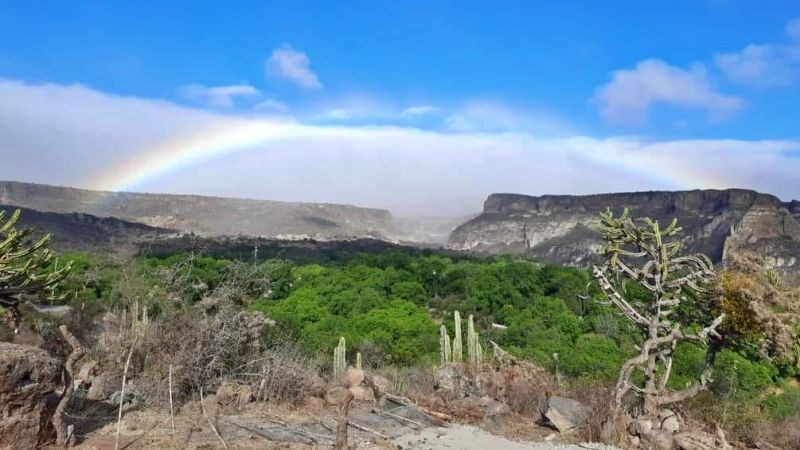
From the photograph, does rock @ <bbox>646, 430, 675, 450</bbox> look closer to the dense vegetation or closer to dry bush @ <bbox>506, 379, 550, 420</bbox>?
the dense vegetation

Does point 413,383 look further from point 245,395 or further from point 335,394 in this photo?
point 245,395

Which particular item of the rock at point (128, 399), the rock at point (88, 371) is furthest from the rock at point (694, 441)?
the rock at point (88, 371)

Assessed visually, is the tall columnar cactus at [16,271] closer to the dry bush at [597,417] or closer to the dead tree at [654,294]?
the dead tree at [654,294]

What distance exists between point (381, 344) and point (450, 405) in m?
20.5

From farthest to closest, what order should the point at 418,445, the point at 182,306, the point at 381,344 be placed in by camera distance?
1. the point at 381,344
2. the point at 182,306
3. the point at 418,445

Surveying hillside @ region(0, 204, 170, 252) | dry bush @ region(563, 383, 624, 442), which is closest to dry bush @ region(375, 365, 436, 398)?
dry bush @ region(563, 383, 624, 442)

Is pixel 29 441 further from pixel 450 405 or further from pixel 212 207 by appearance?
pixel 212 207

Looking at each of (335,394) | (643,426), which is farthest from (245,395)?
(643,426)

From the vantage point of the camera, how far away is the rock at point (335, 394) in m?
14.9

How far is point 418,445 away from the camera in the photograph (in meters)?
11.9

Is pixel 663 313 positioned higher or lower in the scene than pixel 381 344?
higher

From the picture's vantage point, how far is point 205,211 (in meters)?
148

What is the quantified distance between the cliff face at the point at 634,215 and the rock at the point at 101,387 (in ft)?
230

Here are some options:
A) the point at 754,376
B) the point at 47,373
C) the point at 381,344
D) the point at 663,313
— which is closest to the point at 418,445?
the point at 663,313
